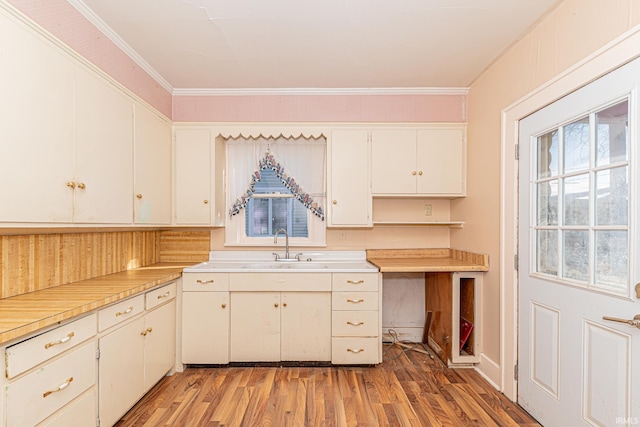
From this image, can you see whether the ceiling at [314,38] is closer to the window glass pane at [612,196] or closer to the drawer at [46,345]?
the window glass pane at [612,196]

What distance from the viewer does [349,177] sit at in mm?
3232

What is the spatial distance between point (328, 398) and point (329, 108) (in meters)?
2.50

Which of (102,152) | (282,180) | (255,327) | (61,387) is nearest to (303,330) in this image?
(255,327)

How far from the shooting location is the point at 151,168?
278 cm

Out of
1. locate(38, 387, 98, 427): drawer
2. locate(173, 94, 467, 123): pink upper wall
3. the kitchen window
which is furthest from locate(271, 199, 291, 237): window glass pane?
locate(38, 387, 98, 427): drawer

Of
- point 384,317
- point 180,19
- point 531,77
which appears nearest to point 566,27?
point 531,77

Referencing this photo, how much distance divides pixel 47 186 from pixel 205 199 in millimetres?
1550

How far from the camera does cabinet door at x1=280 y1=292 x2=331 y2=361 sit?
9.49 feet

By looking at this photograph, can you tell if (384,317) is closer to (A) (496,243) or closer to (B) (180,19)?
(A) (496,243)

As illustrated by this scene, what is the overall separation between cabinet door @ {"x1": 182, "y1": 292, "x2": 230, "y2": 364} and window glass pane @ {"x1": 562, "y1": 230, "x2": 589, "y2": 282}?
245cm

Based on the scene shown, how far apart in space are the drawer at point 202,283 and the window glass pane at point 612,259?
2.52 m

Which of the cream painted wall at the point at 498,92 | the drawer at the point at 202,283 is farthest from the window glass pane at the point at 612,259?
the drawer at the point at 202,283

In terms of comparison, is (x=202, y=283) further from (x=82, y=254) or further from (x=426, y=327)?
(x=426, y=327)

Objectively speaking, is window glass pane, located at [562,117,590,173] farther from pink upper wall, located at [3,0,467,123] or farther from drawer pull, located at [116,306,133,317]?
drawer pull, located at [116,306,133,317]
